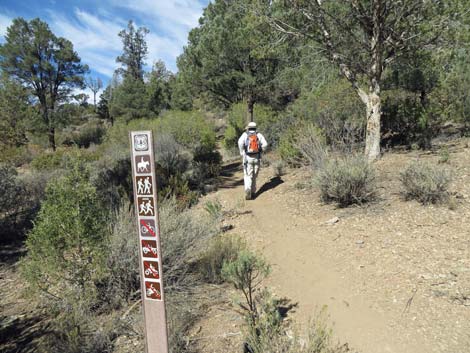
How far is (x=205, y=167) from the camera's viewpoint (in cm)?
1125

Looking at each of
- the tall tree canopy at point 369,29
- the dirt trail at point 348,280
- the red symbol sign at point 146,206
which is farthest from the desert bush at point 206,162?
the red symbol sign at point 146,206

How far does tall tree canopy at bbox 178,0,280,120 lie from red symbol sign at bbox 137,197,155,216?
11.7 meters

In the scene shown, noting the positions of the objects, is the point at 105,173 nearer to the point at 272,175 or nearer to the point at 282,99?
the point at 272,175

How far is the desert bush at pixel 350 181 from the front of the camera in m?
5.92

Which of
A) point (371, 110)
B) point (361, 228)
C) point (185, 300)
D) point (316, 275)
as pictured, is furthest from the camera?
point (371, 110)

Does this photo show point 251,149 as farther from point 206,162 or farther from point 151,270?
point 151,270

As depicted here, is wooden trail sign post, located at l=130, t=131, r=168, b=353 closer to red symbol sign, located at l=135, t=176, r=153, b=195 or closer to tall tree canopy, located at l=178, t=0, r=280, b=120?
red symbol sign, located at l=135, t=176, r=153, b=195

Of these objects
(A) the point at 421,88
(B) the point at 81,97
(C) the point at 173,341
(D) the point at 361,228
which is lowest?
(C) the point at 173,341

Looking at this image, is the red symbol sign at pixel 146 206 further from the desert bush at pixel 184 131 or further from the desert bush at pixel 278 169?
the desert bush at pixel 184 131

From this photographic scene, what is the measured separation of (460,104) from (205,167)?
8750 mm

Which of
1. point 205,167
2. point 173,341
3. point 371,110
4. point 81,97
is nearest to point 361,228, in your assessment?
point 173,341

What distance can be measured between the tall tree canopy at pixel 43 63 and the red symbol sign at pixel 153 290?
78.9 feet

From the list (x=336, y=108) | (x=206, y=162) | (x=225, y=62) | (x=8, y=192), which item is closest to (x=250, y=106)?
(x=225, y=62)

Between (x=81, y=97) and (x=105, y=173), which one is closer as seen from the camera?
(x=105, y=173)
